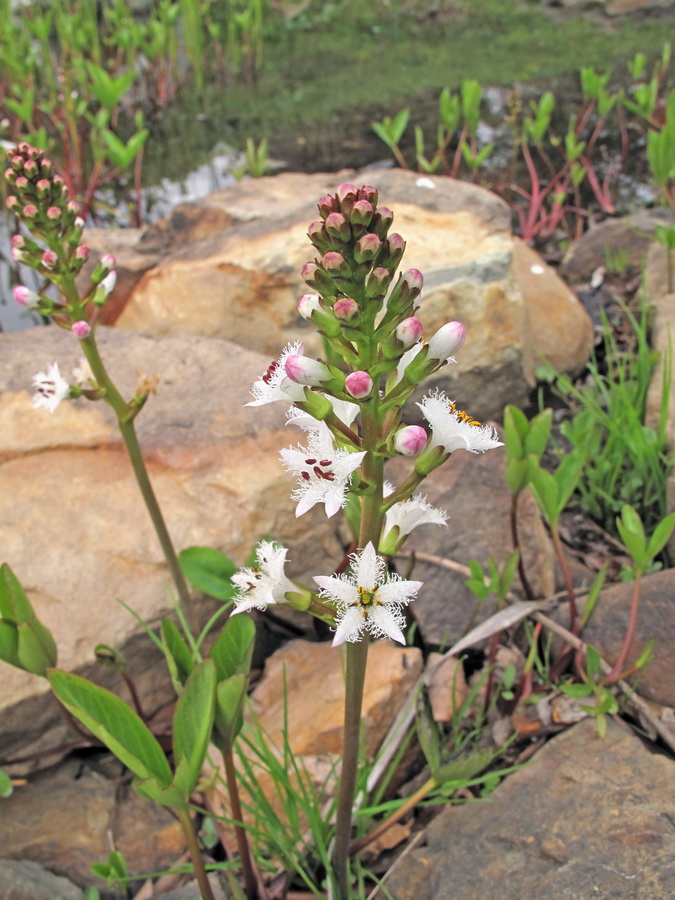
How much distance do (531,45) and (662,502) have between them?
9842mm

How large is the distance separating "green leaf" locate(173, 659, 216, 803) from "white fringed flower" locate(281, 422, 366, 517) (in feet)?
1.67

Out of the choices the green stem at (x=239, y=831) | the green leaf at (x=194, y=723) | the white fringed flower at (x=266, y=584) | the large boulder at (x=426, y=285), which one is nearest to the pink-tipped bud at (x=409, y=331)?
the white fringed flower at (x=266, y=584)

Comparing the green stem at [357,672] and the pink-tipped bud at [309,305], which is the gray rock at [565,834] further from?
the pink-tipped bud at [309,305]

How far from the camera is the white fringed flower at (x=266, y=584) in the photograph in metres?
1.66

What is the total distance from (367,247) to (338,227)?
60 mm

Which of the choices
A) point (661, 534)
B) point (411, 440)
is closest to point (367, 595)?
point (411, 440)

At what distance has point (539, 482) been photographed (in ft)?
8.49

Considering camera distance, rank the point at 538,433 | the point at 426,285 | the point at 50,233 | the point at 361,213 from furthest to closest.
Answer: the point at 426,285, the point at 538,433, the point at 50,233, the point at 361,213

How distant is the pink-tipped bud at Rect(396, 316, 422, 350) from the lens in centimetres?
138

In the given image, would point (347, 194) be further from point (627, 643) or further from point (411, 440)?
point (627, 643)

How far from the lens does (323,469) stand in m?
1.48

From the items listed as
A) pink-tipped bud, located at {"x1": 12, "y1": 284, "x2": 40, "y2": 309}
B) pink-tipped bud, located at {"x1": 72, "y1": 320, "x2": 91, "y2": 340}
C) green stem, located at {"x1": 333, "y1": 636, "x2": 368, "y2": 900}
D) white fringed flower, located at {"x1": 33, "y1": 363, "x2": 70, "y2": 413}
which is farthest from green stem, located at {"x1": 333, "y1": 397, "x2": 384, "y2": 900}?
pink-tipped bud, located at {"x1": 12, "y1": 284, "x2": 40, "y2": 309}

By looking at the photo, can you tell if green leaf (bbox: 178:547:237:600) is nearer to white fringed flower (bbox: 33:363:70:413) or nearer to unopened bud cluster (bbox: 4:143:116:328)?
white fringed flower (bbox: 33:363:70:413)

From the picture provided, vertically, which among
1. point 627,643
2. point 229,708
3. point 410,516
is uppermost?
point 410,516
